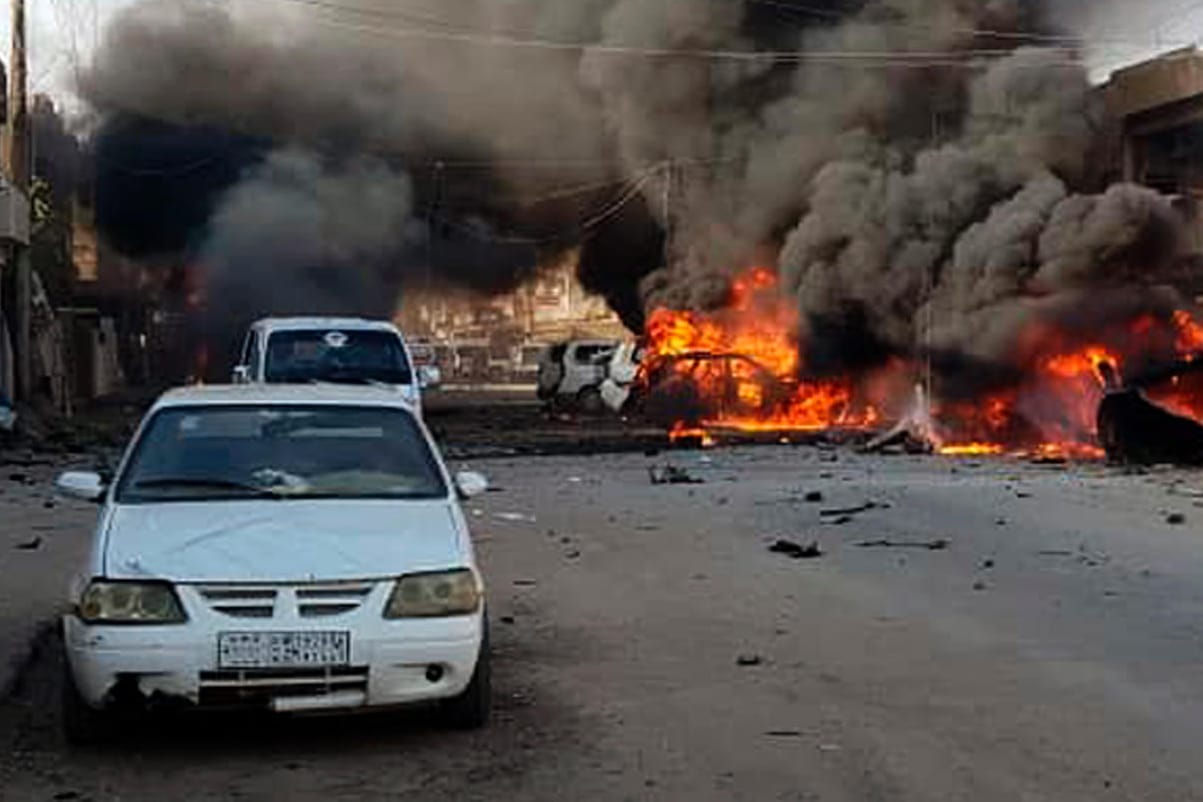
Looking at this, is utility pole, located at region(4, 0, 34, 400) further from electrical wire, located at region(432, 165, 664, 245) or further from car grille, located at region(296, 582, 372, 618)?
car grille, located at region(296, 582, 372, 618)

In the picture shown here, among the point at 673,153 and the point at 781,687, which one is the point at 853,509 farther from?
the point at 673,153

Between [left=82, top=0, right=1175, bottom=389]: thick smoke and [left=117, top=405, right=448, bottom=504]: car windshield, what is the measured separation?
22.1 meters

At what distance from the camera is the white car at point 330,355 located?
661 inches

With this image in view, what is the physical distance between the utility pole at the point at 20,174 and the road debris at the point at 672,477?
14.5 meters

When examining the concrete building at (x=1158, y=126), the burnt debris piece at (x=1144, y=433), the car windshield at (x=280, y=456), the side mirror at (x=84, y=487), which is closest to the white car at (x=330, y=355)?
the car windshield at (x=280, y=456)

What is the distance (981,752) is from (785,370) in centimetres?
2850

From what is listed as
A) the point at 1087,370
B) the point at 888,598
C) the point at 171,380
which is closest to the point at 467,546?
the point at 888,598

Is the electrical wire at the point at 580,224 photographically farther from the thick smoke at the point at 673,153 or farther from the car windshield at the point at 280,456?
the car windshield at the point at 280,456

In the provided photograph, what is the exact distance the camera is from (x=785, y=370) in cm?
3456

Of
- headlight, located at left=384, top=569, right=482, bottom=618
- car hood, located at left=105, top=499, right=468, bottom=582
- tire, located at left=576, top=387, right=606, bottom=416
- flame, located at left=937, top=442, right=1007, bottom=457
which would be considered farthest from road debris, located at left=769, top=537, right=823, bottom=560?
tire, located at left=576, top=387, right=606, bottom=416

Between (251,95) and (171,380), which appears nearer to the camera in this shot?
(251,95)

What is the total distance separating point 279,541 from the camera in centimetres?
632

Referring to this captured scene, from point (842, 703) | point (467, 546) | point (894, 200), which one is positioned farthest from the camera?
point (894, 200)

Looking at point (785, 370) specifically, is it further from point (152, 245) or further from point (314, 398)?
point (314, 398)
